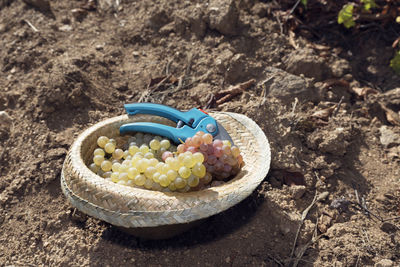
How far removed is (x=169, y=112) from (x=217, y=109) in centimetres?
51

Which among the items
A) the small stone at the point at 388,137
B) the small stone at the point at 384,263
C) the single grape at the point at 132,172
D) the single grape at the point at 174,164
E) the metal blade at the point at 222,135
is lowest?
the small stone at the point at 384,263

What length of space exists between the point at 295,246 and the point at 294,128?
2.78ft

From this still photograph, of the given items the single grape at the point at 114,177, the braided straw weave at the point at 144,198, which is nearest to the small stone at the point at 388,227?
the braided straw weave at the point at 144,198

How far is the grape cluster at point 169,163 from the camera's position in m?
2.03

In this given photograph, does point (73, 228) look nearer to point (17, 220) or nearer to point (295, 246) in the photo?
point (17, 220)

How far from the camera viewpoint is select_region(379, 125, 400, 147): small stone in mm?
2821

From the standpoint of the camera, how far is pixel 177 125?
2.44 m

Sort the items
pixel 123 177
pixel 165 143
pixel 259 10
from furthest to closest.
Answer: pixel 259 10, pixel 165 143, pixel 123 177

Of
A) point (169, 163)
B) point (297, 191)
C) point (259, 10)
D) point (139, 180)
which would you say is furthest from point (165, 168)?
point (259, 10)

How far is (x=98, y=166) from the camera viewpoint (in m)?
2.28

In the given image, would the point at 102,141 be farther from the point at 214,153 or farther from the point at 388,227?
the point at 388,227

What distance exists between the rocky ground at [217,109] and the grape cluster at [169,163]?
0.34m

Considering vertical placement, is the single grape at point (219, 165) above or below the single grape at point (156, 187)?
above

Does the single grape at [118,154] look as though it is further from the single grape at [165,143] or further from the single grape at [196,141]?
the single grape at [196,141]
